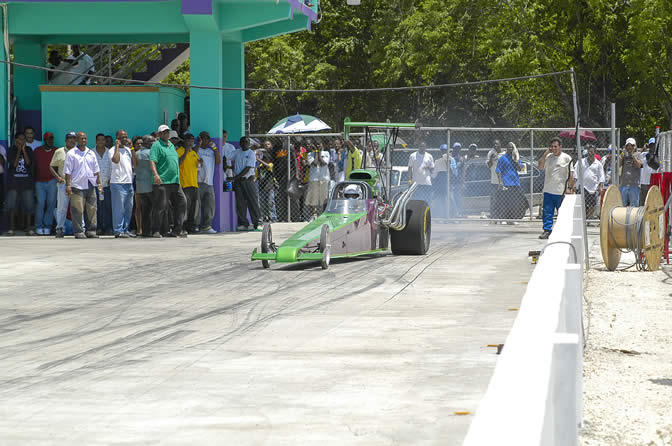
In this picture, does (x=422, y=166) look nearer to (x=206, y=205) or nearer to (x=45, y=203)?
(x=206, y=205)

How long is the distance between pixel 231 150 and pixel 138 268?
29.2ft

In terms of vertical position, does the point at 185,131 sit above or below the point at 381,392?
above

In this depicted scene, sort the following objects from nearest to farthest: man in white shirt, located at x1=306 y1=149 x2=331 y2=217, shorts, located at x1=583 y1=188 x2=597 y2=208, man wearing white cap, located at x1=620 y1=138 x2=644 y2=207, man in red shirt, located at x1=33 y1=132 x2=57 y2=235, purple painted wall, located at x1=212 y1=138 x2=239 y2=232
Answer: man wearing white cap, located at x1=620 y1=138 x2=644 y2=207 → man in red shirt, located at x1=33 y1=132 x2=57 y2=235 → purple painted wall, located at x1=212 y1=138 x2=239 y2=232 → shorts, located at x1=583 y1=188 x2=597 y2=208 → man in white shirt, located at x1=306 y1=149 x2=331 y2=217

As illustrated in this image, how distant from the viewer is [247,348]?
8.09 m

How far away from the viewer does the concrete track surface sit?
223 inches

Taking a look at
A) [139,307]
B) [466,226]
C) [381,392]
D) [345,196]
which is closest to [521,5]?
[466,226]

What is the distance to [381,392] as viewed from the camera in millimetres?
6445

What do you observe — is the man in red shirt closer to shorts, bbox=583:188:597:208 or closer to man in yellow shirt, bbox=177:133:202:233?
man in yellow shirt, bbox=177:133:202:233

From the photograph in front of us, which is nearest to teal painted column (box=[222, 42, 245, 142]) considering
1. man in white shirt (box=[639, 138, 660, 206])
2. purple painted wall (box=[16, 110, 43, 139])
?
purple painted wall (box=[16, 110, 43, 139])

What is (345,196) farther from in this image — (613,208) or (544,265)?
(544,265)

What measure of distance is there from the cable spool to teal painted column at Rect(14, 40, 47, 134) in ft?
49.0

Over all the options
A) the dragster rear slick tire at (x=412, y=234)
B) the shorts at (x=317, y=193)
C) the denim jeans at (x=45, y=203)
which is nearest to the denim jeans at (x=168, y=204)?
the denim jeans at (x=45, y=203)

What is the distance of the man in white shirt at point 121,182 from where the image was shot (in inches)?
776

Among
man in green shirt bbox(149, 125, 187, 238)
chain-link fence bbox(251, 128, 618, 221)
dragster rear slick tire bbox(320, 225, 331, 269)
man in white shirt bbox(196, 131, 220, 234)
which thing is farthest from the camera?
chain-link fence bbox(251, 128, 618, 221)
